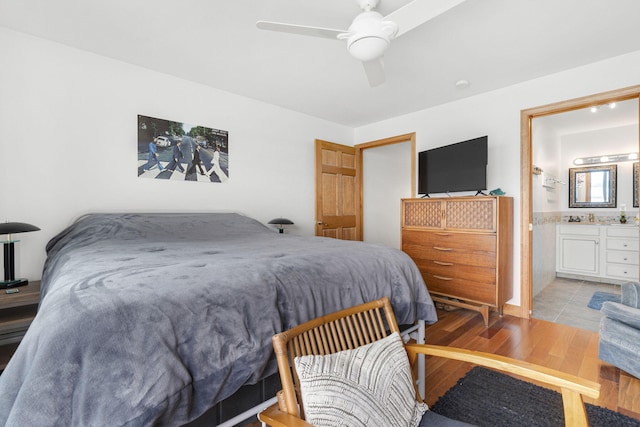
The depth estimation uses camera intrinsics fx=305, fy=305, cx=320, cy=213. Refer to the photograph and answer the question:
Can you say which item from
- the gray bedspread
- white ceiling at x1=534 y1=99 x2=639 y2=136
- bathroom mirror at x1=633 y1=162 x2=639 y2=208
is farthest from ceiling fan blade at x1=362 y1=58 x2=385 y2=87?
bathroom mirror at x1=633 y1=162 x2=639 y2=208

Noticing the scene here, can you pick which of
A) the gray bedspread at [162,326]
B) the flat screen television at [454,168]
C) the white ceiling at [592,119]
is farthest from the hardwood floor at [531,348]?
the white ceiling at [592,119]

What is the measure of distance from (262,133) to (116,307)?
3157 millimetres

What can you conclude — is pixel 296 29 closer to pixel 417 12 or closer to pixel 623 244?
pixel 417 12

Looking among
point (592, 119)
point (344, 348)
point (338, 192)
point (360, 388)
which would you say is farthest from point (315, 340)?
point (592, 119)

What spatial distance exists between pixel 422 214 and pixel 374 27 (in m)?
2.21

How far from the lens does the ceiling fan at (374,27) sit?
63.6 inches

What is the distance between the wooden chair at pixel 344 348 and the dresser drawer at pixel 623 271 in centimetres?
462

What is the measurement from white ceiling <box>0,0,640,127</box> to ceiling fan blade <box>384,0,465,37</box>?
1.05 feet

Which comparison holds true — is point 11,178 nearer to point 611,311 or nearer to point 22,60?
point 22,60

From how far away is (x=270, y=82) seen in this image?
10.5ft

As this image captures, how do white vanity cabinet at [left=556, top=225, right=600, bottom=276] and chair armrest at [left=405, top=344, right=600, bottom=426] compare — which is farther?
white vanity cabinet at [left=556, top=225, right=600, bottom=276]

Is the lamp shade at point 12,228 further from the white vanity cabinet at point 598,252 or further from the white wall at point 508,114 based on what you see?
the white vanity cabinet at point 598,252

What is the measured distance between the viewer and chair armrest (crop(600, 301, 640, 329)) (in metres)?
1.85

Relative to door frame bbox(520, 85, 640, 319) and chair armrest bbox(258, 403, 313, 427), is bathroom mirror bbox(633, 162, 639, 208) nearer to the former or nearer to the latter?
door frame bbox(520, 85, 640, 319)
